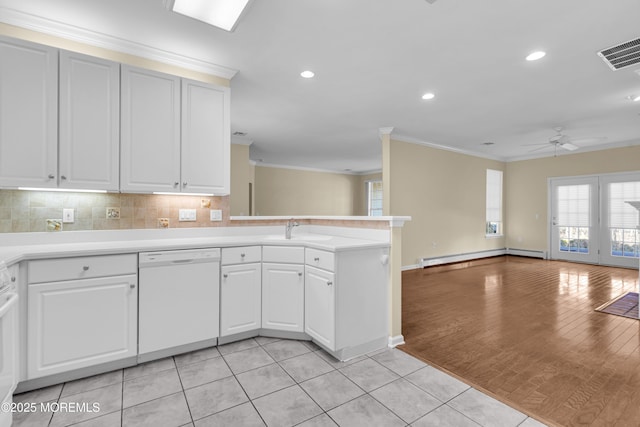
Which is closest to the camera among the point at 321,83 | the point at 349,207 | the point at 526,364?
the point at 526,364

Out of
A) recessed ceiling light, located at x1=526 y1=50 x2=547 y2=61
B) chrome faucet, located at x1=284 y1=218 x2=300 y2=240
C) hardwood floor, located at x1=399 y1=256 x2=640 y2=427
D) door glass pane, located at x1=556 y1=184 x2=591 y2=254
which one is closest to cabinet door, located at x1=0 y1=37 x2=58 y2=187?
chrome faucet, located at x1=284 y1=218 x2=300 y2=240

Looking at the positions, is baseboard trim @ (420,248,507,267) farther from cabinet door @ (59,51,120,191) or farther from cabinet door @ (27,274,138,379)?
cabinet door @ (59,51,120,191)

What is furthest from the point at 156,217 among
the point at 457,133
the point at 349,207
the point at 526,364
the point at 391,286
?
the point at 349,207

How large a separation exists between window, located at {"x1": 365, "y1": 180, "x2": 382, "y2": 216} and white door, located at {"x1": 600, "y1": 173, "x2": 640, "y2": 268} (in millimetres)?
6018

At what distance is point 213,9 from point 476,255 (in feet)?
24.4

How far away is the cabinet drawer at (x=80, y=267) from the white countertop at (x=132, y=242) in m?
0.05

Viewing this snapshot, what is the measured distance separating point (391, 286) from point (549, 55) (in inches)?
104

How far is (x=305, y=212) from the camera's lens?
10.0m

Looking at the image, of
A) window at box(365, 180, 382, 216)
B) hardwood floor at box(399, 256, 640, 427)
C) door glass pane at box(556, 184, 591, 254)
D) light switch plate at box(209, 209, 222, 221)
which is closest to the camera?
hardwood floor at box(399, 256, 640, 427)

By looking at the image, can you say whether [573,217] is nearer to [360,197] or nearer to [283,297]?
[360,197]

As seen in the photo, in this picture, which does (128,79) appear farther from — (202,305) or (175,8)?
(202,305)

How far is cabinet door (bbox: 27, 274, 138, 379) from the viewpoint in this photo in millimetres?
1948

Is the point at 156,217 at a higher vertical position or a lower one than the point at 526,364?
higher

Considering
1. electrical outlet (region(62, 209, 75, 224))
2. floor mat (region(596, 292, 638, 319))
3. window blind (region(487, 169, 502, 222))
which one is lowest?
floor mat (region(596, 292, 638, 319))
